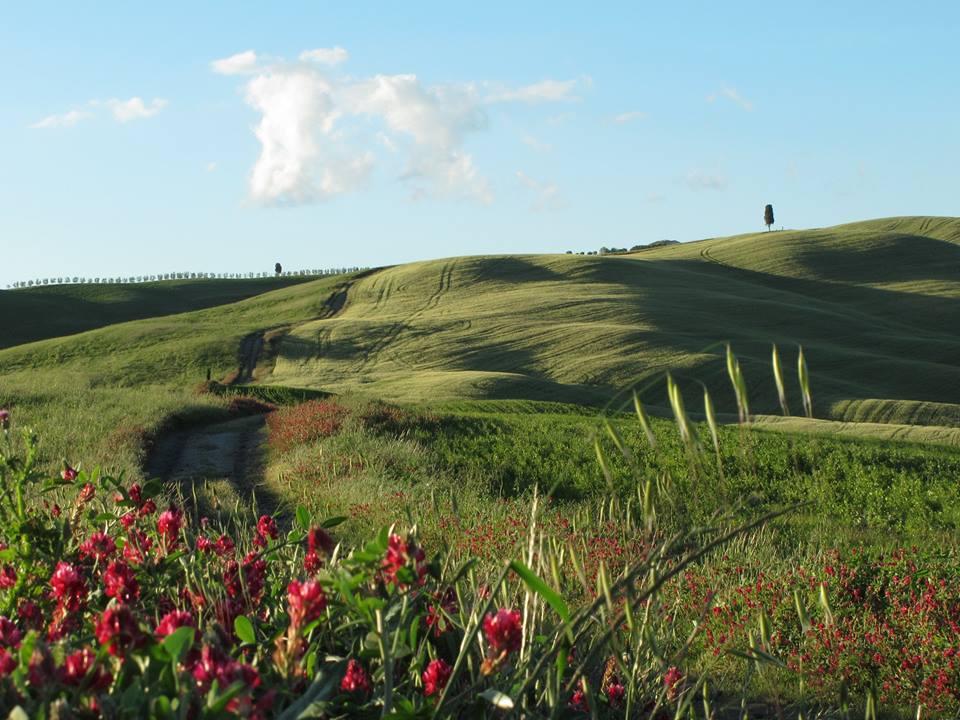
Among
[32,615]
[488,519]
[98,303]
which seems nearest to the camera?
[32,615]

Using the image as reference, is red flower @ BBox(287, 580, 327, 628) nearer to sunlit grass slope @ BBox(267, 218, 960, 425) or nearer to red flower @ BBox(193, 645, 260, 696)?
red flower @ BBox(193, 645, 260, 696)

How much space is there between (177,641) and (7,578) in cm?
203

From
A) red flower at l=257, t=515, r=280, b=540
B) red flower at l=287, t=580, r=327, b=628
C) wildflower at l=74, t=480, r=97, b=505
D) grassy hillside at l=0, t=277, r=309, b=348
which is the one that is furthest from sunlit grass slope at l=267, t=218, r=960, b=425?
grassy hillside at l=0, t=277, r=309, b=348

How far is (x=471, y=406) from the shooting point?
113 ft

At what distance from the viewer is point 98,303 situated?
10881cm

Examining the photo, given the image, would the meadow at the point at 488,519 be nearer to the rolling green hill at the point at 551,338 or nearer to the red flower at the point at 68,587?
the red flower at the point at 68,587

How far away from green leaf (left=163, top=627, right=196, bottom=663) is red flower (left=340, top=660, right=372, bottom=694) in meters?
0.87

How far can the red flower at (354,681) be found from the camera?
3316 millimetres

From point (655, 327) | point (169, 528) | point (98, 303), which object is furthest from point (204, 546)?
point (98, 303)

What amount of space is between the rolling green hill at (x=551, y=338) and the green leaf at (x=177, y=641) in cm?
A: 1817

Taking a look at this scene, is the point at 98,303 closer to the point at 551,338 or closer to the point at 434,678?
the point at 551,338

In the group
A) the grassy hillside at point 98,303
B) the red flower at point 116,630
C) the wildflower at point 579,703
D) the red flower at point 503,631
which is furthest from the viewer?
the grassy hillside at point 98,303

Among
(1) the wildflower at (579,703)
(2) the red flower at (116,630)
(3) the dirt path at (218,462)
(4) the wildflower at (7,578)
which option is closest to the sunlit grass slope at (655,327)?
(3) the dirt path at (218,462)

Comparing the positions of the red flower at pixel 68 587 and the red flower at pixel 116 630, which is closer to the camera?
the red flower at pixel 116 630
